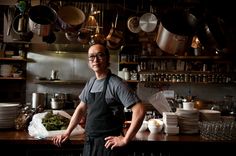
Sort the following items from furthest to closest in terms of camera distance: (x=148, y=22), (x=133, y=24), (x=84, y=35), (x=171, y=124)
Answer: (x=84, y=35) < (x=133, y=24) < (x=148, y=22) < (x=171, y=124)

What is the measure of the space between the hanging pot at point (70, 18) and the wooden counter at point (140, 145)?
120 cm

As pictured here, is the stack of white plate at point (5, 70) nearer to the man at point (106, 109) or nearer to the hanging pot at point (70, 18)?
the hanging pot at point (70, 18)

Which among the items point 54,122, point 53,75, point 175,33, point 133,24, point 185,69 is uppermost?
point 133,24

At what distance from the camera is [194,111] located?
3084mm

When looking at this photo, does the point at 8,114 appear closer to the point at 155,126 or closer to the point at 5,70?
the point at 155,126

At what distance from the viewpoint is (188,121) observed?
3.06 metres

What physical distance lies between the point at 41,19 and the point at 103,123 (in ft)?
4.66

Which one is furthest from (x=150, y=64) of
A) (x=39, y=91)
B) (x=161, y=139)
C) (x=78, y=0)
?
(x=161, y=139)

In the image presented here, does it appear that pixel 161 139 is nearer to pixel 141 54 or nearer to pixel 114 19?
pixel 114 19

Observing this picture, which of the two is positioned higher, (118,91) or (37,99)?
(118,91)

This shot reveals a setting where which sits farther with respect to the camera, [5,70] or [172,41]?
[5,70]

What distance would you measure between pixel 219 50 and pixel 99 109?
1.61 meters

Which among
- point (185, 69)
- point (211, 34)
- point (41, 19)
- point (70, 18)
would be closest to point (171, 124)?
point (211, 34)

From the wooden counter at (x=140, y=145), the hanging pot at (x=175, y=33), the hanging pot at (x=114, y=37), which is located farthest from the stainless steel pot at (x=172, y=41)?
the hanging pot at (x=114, y=37)
